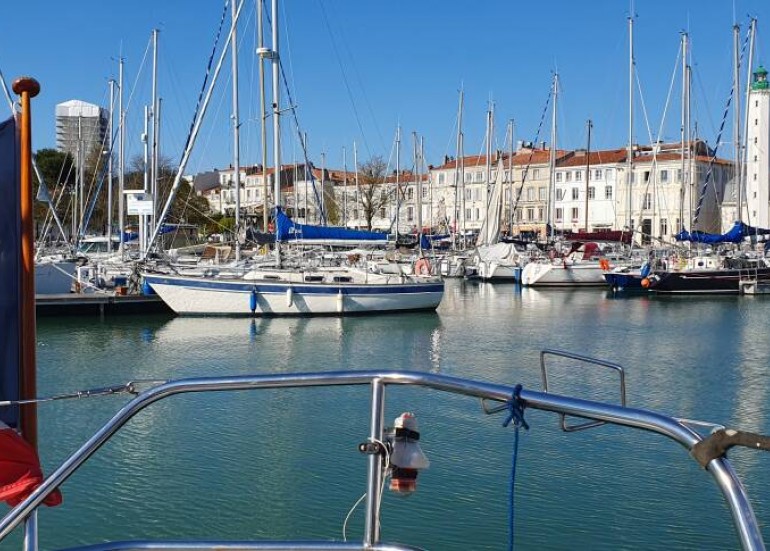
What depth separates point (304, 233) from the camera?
32.7m

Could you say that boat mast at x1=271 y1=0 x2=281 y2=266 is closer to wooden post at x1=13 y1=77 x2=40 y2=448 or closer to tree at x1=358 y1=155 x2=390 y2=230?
wooden post at x1=13 y1=77 x2=40 y2=448

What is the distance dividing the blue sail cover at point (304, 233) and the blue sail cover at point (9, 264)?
26901 millimetres

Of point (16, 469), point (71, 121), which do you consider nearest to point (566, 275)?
point (16, 469)

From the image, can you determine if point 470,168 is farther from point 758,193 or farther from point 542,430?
point 542,430

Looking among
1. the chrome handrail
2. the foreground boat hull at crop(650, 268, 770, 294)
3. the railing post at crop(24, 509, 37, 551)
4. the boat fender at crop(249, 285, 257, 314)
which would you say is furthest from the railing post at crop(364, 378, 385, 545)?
the foreground boat hull at crop(650, 268, 770, 294)

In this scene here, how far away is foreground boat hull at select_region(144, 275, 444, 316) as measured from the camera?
31.2m

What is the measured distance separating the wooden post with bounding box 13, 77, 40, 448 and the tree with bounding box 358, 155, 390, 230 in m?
78.3

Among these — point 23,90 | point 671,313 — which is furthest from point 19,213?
point 671,313

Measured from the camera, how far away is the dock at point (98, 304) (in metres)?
31.1

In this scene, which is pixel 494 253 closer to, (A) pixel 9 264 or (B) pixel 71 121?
(A) pixel 9 264

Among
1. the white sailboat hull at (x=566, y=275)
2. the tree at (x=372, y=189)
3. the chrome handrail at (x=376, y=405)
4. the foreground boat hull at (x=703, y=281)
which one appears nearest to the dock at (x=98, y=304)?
the white sailboat hull at (x=566, y=275)

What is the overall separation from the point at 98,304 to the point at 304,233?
754 centimetres

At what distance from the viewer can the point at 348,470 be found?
1190 centimetres

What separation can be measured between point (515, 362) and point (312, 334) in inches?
300
